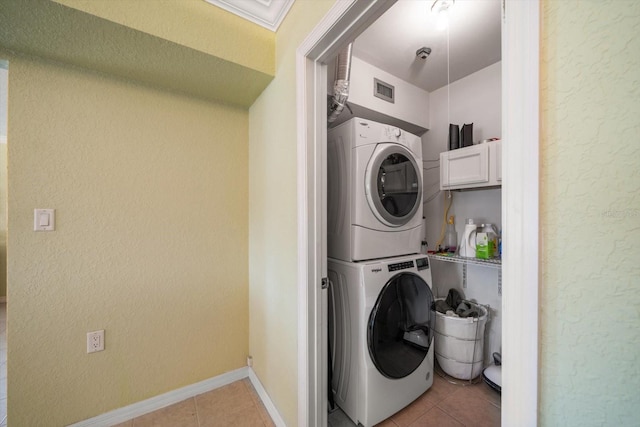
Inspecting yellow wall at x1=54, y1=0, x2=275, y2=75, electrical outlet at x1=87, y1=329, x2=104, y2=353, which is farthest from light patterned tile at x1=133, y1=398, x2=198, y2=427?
yellow wall at x1=54, y1=0, x2=275, y2=75

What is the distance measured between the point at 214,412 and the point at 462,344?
1755mm

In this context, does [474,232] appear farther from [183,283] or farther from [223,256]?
[183,283]

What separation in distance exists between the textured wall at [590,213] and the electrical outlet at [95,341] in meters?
2.00

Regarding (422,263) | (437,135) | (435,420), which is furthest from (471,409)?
(437,135)

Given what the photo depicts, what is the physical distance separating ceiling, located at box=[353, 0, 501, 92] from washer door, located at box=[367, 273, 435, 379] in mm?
1535

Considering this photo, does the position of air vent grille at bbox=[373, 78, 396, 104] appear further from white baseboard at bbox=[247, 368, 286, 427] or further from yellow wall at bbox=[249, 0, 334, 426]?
white baseboard at bbox=[247, 368, 286, 427]

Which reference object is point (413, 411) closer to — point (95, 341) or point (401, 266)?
point (401, 266)

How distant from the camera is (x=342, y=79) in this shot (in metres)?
1.55

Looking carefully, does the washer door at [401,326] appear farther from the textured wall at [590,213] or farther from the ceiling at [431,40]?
the ceiling at [431,40]

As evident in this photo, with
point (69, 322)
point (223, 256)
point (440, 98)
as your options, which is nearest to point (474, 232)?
point (440, 98)

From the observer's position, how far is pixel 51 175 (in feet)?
4.29

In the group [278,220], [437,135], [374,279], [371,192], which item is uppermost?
[437,135]

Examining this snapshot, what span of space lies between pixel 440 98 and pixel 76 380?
3325 millimetres

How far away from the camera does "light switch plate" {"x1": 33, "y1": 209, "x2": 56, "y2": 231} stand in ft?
4.17
